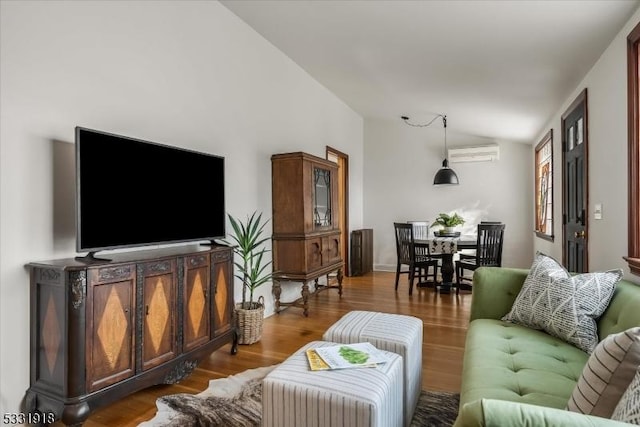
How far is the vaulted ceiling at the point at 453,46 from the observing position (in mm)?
2553

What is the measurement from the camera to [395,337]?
6.75 feet

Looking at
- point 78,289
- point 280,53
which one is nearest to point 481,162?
point 280,53

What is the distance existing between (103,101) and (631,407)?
9.40 ft

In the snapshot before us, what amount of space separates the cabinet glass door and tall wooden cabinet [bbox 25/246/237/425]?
204 centimetres

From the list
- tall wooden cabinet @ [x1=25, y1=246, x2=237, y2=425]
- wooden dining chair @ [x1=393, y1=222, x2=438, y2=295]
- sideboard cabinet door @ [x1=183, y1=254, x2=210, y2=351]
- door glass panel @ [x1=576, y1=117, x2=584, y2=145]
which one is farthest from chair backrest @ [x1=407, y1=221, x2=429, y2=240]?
tall wooden cabinet @ [x1=25, y1=246, x2=237, y2=425]

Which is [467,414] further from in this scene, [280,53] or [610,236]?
[280,53]

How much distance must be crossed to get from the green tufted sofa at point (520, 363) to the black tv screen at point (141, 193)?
1.99 meters

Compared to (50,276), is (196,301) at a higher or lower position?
lower

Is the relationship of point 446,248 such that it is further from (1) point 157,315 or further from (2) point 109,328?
(2) point 109,328

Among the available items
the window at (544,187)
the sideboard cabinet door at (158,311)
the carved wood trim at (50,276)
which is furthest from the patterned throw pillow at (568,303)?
the window at (544,187)

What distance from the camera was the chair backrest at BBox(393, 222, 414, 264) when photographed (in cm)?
533

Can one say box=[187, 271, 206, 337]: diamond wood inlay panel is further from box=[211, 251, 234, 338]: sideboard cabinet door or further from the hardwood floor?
the hardwood floor

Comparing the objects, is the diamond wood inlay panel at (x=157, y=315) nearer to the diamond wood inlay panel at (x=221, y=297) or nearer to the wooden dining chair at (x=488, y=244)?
the diamond wood inlay panel at (x=221, y=297)

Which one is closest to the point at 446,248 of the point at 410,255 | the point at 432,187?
the point at 410,255
